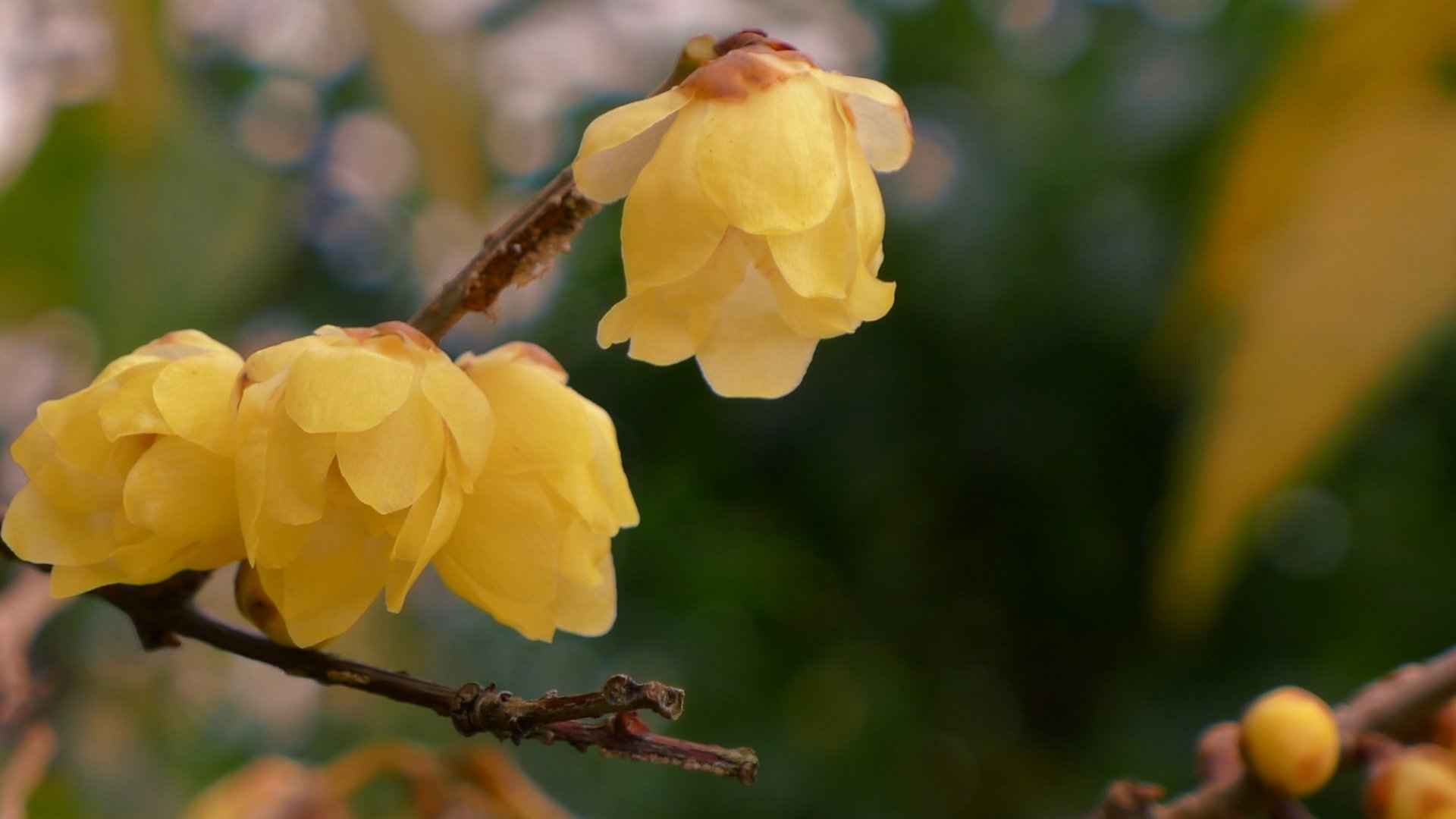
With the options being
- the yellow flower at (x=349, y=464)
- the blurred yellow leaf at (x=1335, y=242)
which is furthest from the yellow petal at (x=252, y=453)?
the blurred yellow leaf at (x=1335, y=242)

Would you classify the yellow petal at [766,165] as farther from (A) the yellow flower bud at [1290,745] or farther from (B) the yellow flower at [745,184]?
A: (A) the yellow flower bud at [1290,745]

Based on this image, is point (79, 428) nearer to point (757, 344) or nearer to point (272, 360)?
point (272, 360)

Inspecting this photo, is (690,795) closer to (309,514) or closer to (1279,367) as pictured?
(1279,367)

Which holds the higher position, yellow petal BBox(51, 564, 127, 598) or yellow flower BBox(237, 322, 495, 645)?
yellow flower BBox(237, 322, 495, 645)

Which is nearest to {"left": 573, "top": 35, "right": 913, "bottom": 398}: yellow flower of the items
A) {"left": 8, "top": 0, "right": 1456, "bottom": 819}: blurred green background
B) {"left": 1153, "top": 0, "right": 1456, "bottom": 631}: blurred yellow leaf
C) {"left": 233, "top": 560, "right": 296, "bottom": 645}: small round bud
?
{"left": 233, "top": 560, "right": 296, "bottom": 645}: small round bud

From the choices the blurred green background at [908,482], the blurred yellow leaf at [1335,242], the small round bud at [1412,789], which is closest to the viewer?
the small round bud at [1412,789]

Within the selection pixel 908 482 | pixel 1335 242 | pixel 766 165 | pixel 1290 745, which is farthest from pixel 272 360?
pixel 908 482

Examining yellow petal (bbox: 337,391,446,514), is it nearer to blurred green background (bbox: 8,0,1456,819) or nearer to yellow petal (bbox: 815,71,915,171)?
yellow petal (bbox: 815,71,915,171)

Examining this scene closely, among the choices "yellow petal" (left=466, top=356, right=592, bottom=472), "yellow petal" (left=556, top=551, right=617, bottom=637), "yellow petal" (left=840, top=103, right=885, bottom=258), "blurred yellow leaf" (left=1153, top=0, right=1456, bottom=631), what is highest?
"blurred yellow leaf" (left=1153, top=0, right=1456, bottom=631)
